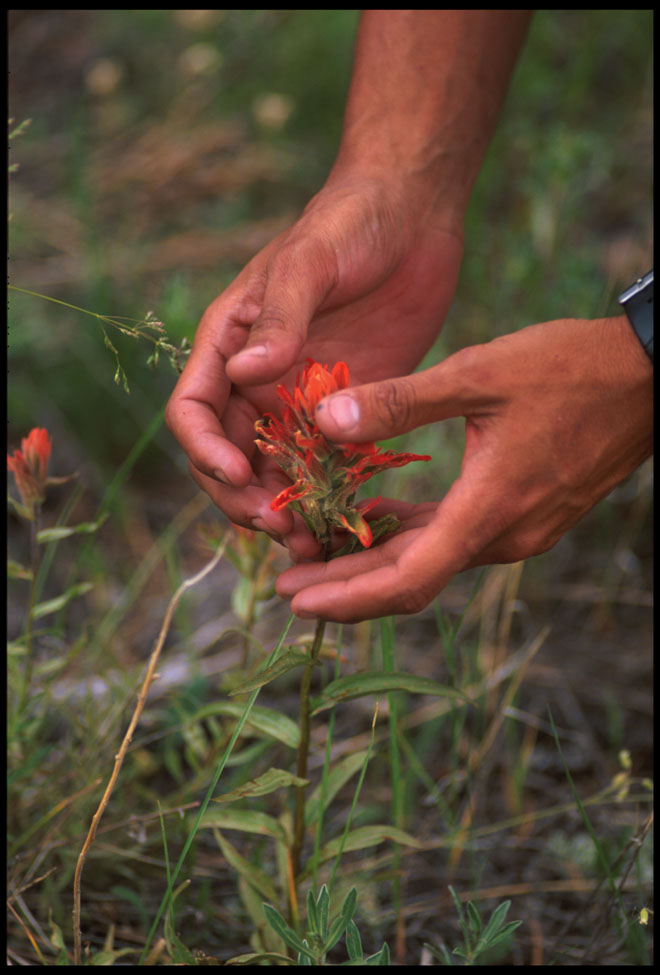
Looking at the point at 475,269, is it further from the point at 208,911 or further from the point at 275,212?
the point at 208,911

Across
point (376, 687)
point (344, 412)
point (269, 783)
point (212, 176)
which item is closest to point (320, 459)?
point (344, 412)

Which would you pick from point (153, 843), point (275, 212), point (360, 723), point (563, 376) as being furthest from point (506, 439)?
point (275, 212)

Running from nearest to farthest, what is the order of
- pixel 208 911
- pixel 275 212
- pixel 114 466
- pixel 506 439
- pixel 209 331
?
pixel 506 439 → pixel 209 331 → pixel 208 911 → pixel 114 466 → pixel 275 212

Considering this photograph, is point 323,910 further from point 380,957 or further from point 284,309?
point 284,309

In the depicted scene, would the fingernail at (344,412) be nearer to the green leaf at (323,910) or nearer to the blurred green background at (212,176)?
the green leaf at (323,910)

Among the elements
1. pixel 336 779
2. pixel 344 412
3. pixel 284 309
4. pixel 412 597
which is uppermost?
pixel 284 309

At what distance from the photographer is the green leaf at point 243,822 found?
1.20 metres

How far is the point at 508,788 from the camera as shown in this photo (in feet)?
5.72

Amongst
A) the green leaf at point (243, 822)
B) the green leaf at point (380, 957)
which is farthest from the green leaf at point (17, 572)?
the green leaf at point (380, 957)

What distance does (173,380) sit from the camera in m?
2.50

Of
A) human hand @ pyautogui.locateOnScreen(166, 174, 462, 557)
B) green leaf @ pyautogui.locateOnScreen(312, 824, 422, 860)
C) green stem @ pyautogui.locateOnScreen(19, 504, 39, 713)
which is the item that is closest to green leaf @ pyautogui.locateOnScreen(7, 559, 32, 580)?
green stem @ pyautogui.locateOnScreen(19, 504, 39, 713)

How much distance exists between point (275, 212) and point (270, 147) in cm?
24

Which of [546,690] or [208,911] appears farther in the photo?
[546,690]

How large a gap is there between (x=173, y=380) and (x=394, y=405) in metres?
1.57
